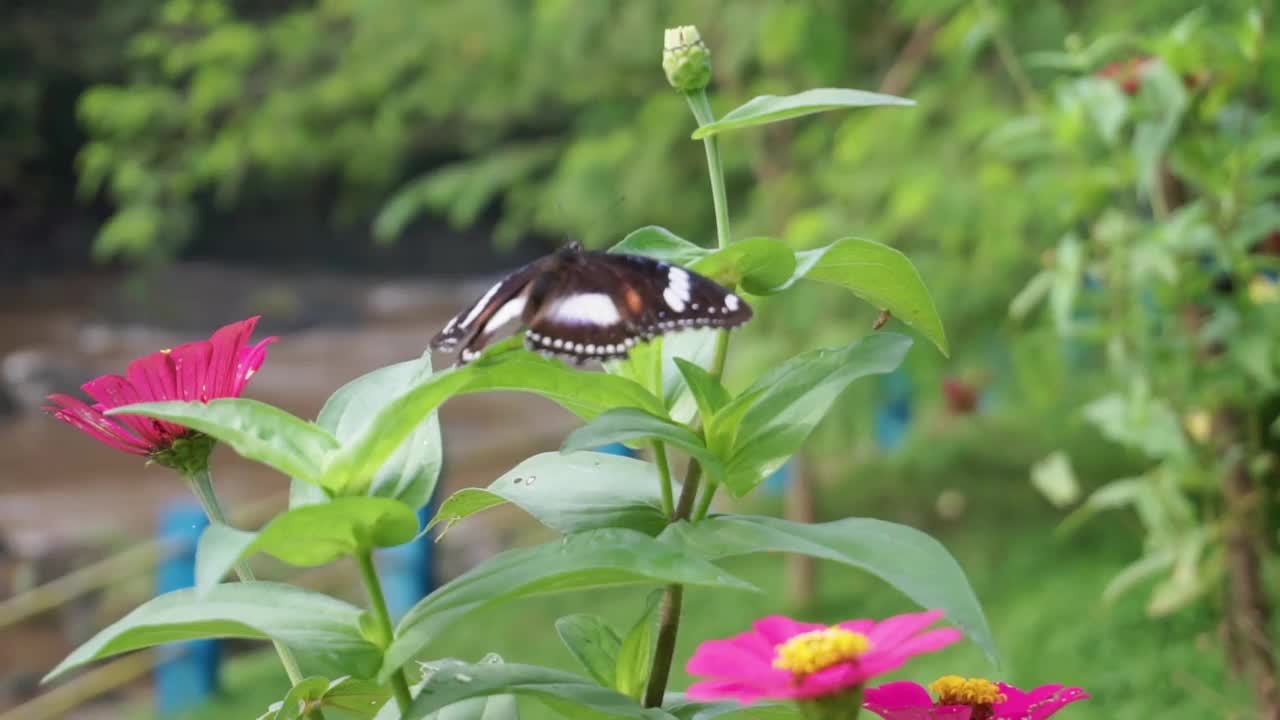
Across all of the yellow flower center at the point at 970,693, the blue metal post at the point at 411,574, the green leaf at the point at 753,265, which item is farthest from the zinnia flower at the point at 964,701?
the blue metal post at the point at 411,574

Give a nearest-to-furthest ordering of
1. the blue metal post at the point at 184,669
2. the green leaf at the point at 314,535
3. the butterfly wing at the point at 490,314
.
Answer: the green leaf at the point at 314,535
the butterfly wing at the point at 490,314
the blue metal post at the point at 184,669

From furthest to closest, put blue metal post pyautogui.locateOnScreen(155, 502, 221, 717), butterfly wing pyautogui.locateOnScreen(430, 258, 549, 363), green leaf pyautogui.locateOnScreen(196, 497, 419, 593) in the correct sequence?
1. blue metal post pyautogui.locateOnScreen(155, 502, 221, 717)
2. butterfly wing pyautogui.locateOnScreen(430, 258, 549, 363)
3. green leaf pyautogui.locateOnScreen(196, 497, 419, 593)

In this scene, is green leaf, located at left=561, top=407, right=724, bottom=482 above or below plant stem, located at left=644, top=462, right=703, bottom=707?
above

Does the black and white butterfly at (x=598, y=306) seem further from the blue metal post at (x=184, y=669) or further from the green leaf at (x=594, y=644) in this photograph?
the blue metal post at (x=184, y=669)

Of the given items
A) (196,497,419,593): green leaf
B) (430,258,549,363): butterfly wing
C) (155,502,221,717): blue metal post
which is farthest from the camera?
(155,502,221,717): blue metal post

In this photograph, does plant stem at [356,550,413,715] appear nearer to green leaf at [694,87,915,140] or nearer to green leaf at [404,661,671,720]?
green leaf at [404,661,671,720]

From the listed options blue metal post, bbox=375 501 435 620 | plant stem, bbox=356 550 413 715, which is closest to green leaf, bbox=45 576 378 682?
plant stem, bbox=356 550 413 715

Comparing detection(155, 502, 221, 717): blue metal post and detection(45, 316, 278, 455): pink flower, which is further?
detection(155, 502, 221, 717): blue metal post

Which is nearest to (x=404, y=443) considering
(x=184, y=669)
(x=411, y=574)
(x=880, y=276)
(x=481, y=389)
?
(x=481, y=389)

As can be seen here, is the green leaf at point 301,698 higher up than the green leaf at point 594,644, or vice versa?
the green leaf at point 301,698
